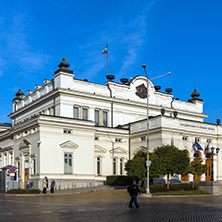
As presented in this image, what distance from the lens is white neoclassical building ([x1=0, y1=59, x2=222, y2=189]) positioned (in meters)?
40.0

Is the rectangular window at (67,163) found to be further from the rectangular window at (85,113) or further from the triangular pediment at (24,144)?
the rectangular window at (85,113)

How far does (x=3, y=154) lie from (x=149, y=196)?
3104 cm

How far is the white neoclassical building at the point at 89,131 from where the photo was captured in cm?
4000

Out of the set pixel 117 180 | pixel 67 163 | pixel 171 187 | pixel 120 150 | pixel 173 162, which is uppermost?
pixel 120 150

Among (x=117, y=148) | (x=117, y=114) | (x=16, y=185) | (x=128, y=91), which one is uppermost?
(x=128, y=91)

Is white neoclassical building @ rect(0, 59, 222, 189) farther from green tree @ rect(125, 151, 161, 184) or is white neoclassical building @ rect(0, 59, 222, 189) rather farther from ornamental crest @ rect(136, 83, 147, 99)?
green tree @ rect(125, 151, 161, 184)

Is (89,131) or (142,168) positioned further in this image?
(89,131)

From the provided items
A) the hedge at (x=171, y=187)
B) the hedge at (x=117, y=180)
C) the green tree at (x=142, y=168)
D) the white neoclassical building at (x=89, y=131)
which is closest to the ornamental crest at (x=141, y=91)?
the white neoclassical building at (x=89, y=131)

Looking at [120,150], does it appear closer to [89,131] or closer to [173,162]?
[89,131]

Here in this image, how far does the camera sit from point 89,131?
1713 inches

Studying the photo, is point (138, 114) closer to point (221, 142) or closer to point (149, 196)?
point (221, 142)

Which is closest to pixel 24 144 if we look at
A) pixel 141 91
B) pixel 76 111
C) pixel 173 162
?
pixel 76 111

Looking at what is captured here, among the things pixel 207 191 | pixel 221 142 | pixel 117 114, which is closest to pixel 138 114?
pixel 117 114

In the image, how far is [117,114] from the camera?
171 ft
